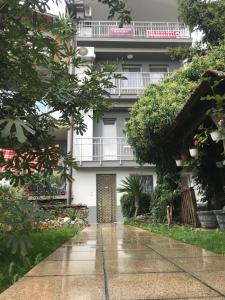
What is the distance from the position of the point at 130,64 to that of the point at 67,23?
17.7 m

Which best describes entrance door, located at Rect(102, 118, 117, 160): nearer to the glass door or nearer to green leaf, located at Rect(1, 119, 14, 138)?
the glass door

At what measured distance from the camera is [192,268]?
3594mm

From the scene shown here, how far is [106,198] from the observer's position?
19.7 metres

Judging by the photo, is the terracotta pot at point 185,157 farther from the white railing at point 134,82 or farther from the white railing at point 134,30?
the white railing at point 134,30

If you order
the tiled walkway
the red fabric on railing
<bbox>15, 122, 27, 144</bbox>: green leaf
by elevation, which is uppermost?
the red fabric on railing

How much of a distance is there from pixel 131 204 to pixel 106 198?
9.57 ft

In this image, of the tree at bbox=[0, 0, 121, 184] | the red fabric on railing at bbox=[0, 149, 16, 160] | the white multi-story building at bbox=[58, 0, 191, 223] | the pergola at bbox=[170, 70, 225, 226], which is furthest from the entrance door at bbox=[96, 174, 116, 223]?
the red fabric on railing at bbox=[0, 149, 16, 160]

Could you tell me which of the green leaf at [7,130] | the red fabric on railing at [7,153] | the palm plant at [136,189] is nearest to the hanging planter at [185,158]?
the palm plant at [136,189]

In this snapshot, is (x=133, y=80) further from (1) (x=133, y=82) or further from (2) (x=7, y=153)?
(2) (x=7, y=153)

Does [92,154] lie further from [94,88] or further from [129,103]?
[94,88]

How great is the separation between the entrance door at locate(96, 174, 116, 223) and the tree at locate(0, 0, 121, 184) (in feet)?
46.8

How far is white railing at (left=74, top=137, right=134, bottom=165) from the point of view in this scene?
1936 cm

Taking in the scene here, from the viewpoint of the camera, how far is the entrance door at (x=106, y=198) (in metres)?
19.4

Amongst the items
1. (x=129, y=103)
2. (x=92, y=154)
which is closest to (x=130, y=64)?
(x=129, y=103)
